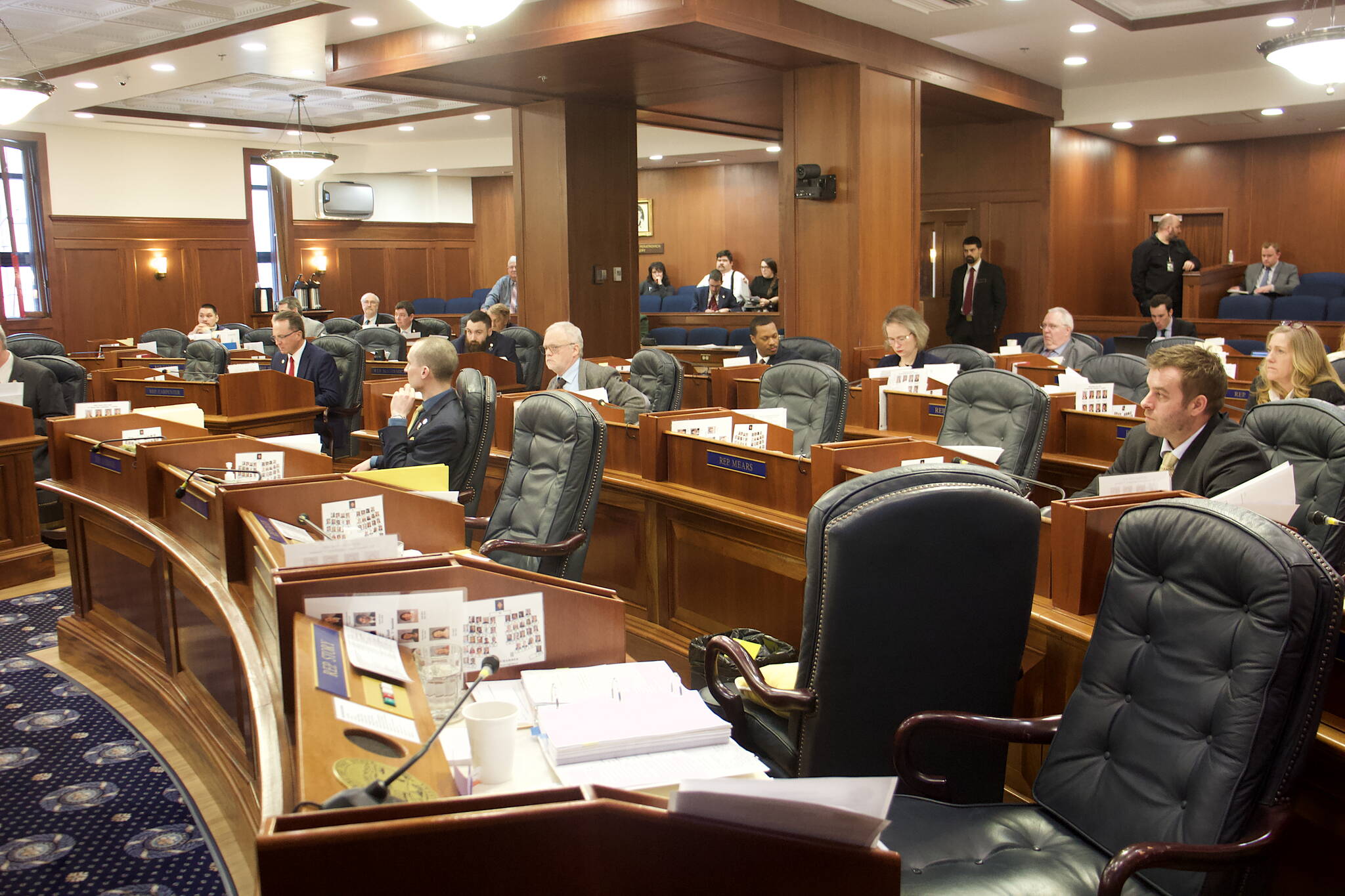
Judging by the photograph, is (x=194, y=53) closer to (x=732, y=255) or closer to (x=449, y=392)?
(x=449, y=392)

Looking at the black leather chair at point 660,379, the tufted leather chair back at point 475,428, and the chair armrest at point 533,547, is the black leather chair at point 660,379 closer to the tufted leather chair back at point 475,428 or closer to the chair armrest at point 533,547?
the tufted leather chair back at point 475,428

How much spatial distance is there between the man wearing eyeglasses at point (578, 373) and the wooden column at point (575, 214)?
373cm

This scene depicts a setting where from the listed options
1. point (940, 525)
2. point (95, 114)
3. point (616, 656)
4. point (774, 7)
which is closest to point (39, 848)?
point (616, 656)

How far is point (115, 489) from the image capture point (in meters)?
3.84

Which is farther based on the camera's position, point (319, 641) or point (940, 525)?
Answer: point (940, 525)

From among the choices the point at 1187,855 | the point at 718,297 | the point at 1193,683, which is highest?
the point at 718,297

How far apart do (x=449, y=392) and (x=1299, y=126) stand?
11.8 meters

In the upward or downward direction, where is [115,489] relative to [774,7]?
downward

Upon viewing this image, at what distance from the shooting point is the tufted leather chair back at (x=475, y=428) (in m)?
4.34

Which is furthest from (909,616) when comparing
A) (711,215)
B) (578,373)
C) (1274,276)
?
(711,215)

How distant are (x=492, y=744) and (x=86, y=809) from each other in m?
2.11

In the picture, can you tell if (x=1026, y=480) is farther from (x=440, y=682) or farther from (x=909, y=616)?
(x=440, y=682)

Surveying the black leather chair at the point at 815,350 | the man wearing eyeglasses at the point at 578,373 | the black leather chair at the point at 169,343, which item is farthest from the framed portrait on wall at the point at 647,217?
the man wearing eyeglasses at the point at 578,373

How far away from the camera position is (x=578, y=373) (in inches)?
216
